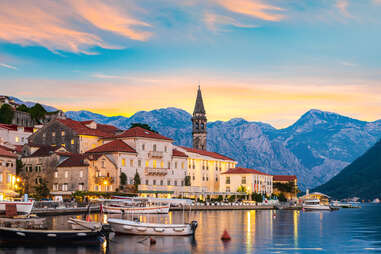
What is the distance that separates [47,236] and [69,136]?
3769 inches

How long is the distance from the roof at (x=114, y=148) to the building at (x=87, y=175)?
98.8 inches

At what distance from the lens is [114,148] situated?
137 m

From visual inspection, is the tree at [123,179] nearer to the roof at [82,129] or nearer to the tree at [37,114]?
the roof at [82,129]

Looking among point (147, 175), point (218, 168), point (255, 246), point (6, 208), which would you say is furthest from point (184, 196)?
point (255, 246)

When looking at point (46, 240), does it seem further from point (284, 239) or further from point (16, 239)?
point (284, 239)

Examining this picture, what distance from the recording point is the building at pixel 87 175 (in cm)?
13250

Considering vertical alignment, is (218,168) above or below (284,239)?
above

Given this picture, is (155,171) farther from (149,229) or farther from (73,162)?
(149,229)

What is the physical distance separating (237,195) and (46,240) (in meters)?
123

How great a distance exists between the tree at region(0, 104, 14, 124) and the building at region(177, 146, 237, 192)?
50.4 m

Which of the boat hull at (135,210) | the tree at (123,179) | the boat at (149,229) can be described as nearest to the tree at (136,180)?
the tree at (123,179)

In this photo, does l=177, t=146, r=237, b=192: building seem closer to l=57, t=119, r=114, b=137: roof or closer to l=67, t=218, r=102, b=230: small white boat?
l=57, t=119, r=114, b=137: roof

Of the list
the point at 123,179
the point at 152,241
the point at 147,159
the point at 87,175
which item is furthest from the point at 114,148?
the point at 152,241

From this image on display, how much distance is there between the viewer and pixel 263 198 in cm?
17900
